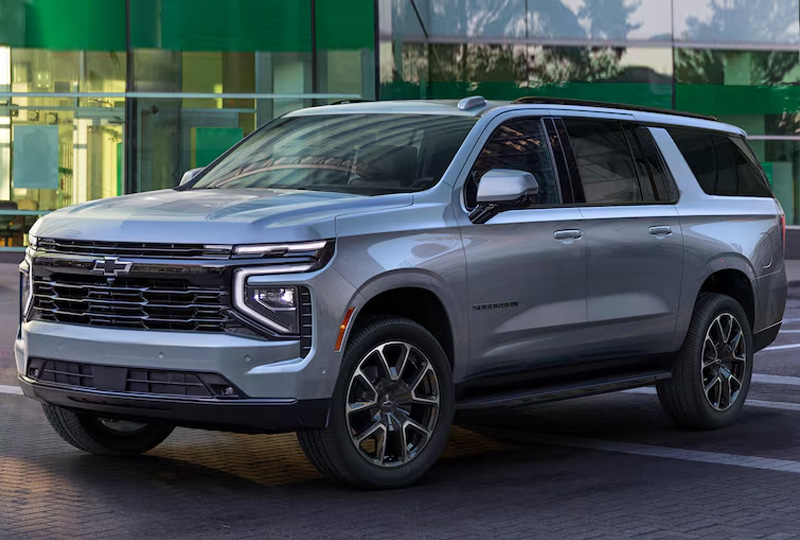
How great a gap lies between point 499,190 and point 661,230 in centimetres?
173

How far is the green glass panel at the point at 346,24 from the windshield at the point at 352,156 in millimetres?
18388

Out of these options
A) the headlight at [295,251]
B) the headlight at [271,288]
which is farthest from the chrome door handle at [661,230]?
the headlight at [271,288]

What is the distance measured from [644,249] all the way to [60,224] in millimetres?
3445

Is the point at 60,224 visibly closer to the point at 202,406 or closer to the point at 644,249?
the point at 202,406

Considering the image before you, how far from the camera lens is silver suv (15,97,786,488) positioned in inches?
253

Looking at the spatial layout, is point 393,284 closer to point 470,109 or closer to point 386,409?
point 386,409

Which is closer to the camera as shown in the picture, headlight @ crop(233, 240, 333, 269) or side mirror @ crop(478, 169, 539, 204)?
headlight @ crop(233, 240, 333, 269)

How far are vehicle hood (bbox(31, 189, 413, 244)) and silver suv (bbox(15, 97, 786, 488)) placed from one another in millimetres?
14

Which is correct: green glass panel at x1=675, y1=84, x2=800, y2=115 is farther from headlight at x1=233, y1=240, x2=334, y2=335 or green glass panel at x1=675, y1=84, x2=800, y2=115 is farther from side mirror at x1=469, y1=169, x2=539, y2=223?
headlight at x1=233, y1=240, x2=334, y2=335

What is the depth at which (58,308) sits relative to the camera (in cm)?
688

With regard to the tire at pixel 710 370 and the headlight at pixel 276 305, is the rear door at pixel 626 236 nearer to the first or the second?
the tire at pixel 710 370

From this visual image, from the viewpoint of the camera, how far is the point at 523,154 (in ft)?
26.0

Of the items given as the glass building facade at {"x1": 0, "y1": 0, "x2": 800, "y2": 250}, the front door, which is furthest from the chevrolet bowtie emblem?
the glass building facade at {"x1": 0, "y1": 0, "x2": 800, "y2": 250}

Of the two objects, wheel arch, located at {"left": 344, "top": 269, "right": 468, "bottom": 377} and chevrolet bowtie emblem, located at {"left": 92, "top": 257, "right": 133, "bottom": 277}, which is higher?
chevrolet bowtie emblem, located at {"left": 92, "top": 257, "right": 133, "bottom": 277}
